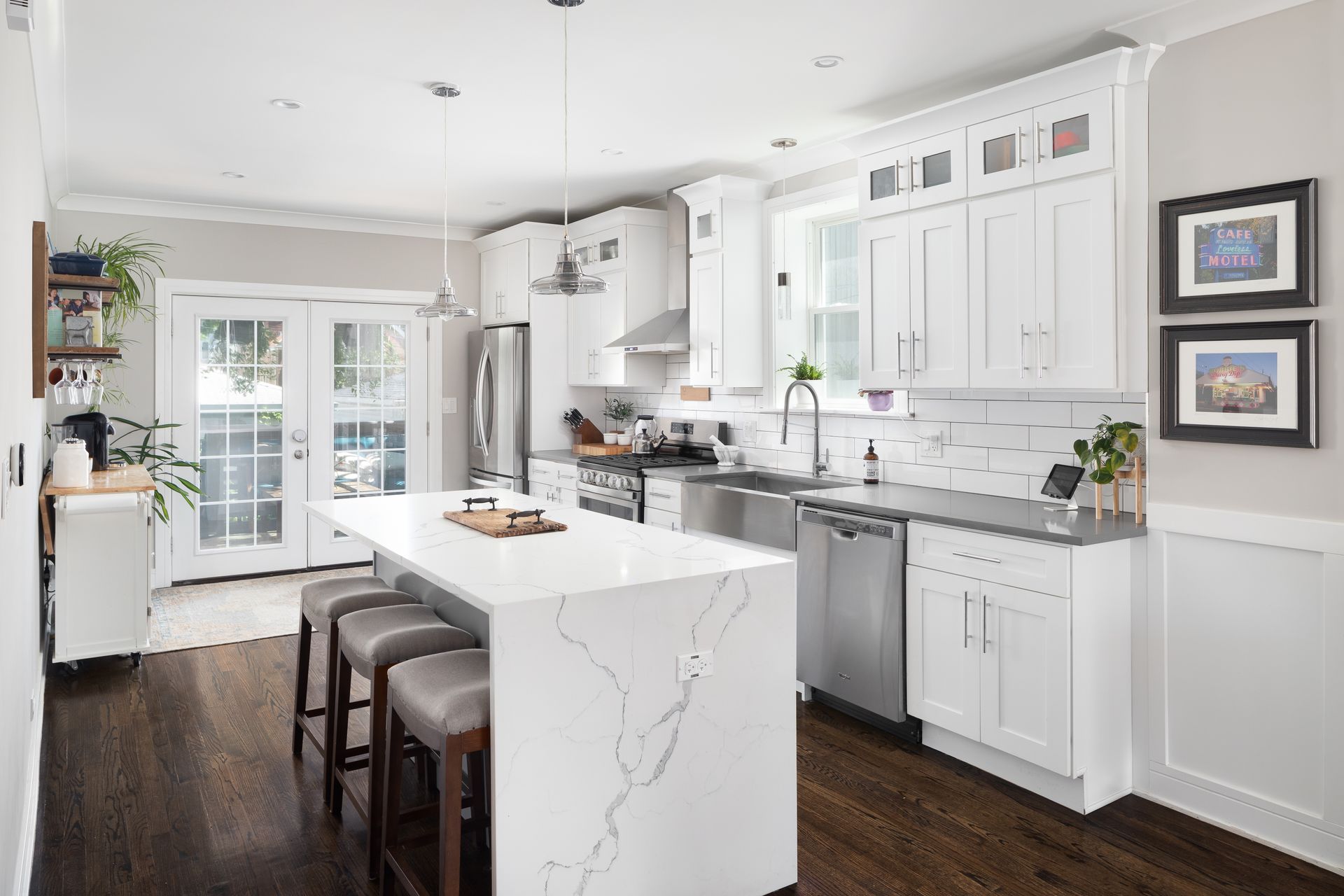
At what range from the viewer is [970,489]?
3896 millimetres

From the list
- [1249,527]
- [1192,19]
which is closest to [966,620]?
[1249,527]

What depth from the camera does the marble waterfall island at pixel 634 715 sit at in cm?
206

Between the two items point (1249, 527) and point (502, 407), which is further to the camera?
point (502, 407)

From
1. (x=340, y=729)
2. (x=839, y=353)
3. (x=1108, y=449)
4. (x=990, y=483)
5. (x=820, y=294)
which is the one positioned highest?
(x=820, y=294)

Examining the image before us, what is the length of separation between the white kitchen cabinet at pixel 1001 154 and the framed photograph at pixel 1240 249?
0.51 m

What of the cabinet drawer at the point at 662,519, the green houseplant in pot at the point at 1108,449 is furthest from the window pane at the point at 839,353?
the green houseplant in pot at the point at 1108,449

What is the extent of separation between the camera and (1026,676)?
3.02 meters

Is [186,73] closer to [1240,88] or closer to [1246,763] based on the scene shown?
[1240,88]

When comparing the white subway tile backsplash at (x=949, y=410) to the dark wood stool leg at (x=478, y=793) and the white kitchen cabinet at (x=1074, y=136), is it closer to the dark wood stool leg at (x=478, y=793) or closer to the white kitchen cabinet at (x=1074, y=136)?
the white kitchen cabinet at (x=1074, y=136)

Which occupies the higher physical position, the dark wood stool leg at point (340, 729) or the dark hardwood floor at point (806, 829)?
the dark wood stool leg at point (340, 729)

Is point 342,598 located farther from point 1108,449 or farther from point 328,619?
point 1108,449

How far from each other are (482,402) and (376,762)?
4131 mm

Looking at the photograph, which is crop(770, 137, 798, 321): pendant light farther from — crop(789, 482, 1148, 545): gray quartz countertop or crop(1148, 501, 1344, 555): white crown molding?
crop(1148, 501, 1344, 555): white crown molding

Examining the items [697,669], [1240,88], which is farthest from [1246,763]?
[1240,88]
